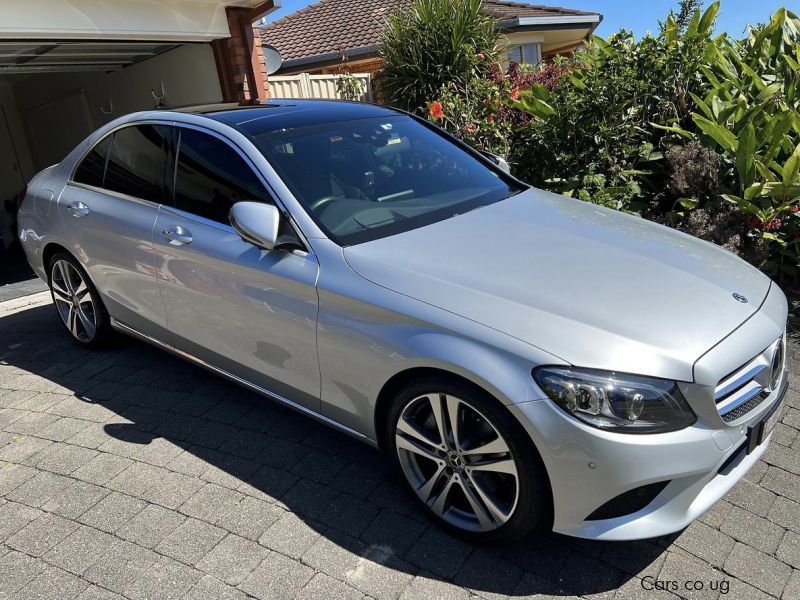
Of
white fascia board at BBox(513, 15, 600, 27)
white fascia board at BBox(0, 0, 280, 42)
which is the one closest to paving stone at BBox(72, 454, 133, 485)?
white fascia board at BBox(0, 0, 280, 42)

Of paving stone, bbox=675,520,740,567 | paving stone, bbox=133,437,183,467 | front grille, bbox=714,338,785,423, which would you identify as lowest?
paving stone, bbox=675,520,740,567

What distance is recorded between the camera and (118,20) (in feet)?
22.3

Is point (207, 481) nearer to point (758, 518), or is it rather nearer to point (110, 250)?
point (110, 250)

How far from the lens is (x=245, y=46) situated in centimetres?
827

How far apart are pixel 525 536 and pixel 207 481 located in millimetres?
1544

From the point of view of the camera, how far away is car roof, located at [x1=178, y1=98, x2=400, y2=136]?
3.53 metres

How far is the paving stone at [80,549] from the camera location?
2736mm

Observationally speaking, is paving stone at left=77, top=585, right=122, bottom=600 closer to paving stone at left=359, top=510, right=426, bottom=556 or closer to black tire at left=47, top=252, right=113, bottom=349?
paving stone at left=359, top=510, right=426, bottom=556

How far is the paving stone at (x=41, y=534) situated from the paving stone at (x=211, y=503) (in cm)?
51

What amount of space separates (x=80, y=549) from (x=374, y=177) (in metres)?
2.19

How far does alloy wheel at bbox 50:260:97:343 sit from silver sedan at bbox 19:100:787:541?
37 cm

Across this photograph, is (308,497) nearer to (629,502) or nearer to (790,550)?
(629,502)

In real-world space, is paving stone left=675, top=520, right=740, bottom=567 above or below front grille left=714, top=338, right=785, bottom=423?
below

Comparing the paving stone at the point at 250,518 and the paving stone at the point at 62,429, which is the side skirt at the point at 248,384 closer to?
the paving stone at the point at 250,518
